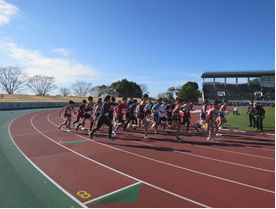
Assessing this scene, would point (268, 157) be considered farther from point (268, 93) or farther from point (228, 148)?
point (268, 93)

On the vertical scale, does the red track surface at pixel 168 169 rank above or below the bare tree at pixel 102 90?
below

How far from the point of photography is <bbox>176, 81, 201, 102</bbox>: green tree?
6644cm

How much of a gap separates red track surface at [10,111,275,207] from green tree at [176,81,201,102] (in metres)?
59.9

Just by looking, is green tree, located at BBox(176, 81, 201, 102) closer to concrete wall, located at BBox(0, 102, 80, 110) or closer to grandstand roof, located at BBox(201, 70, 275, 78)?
grandstand roof, located at BBox(201, 70, 275, 78)

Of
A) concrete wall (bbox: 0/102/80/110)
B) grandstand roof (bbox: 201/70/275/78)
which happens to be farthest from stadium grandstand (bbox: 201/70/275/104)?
concrete wall (bbox: 0/102/80/110)

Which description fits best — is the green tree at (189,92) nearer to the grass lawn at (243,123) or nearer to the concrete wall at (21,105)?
the concrete wall at (21,105)

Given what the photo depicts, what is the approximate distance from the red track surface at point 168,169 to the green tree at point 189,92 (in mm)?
59871

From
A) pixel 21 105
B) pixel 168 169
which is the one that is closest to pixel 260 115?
pixel 168 169

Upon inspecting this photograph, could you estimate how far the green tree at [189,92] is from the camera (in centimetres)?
6644

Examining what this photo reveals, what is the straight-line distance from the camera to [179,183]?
419 centimetres

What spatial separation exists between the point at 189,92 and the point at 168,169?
212 feet

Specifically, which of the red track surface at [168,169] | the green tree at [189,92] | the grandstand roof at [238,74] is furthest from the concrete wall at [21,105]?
the grandstand roof at [238,74]

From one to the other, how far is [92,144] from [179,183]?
4.55m

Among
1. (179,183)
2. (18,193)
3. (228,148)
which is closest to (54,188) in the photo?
(18,193)
